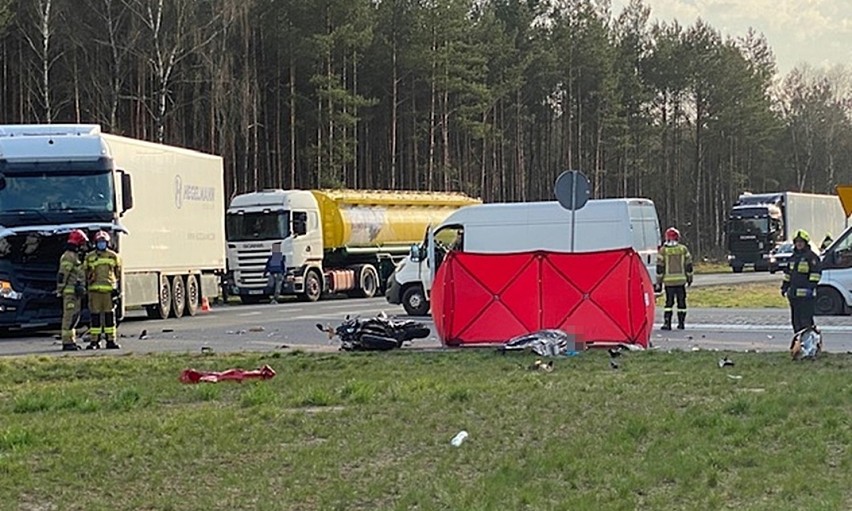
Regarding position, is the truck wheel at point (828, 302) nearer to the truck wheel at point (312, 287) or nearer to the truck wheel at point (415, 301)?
the truck wheel at point (415, 301)

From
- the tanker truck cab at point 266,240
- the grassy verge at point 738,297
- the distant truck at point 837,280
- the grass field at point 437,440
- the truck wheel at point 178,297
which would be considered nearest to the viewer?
the grass field at point 437,440

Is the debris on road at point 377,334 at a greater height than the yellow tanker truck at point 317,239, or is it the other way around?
the yellow tanker truck at point 317,239

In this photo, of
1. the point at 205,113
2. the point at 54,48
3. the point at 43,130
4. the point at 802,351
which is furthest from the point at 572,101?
the point at 802,351

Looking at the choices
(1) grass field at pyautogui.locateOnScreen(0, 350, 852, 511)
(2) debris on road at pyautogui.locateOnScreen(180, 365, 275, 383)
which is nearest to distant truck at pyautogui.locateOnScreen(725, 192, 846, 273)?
(1) grass field at pyautogui.locateOnScreen(0, 350, 852, 511)

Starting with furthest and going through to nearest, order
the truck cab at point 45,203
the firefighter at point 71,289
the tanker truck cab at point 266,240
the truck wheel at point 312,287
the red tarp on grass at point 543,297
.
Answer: the truck wheel at point 312,287 < the tanker truck cab at point 266,240 < the truck cab at point 45,203 < the firefighter at point 71,289 < the red tarp on grass at point 543,297

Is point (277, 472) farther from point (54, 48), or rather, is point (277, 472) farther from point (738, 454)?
point (54, 48)

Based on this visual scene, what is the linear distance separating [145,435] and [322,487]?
92.9 inches

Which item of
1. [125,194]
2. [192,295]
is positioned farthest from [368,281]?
[125,194]

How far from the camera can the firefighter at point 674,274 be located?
22.3 metres

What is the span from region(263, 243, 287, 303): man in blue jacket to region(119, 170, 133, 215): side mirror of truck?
41.8 ft

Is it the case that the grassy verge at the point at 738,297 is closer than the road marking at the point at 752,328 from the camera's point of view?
No

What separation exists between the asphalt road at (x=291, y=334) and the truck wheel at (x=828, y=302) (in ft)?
2.03

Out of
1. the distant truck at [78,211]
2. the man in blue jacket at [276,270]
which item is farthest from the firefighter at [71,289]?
the man in blue jacket at [276,270]

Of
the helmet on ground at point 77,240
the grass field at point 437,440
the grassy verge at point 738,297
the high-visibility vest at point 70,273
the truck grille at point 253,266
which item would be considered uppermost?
the helmet on ground at point 77,240
